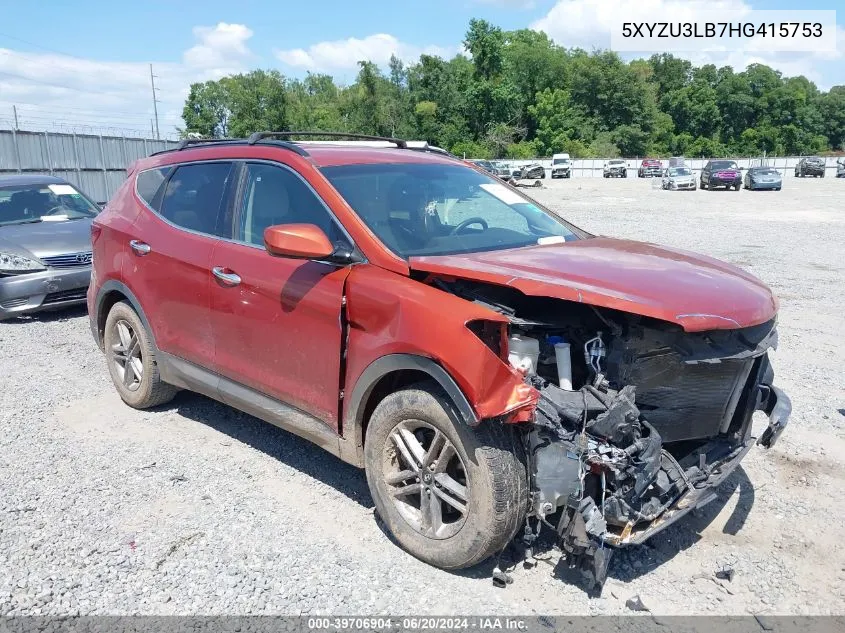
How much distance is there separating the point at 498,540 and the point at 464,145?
76.0m

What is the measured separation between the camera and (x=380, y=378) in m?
3.28

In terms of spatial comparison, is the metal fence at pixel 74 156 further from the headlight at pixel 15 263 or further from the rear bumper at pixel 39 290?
the rear bumper at pixel 39 290

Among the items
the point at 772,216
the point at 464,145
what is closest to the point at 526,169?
the point at 464,145

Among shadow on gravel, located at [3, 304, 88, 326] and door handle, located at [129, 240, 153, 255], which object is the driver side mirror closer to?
door handle, located at [129, 240, 153, 255]

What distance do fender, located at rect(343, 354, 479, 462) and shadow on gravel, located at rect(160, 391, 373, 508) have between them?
2.08ft

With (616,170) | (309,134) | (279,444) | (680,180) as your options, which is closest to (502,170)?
(680,180)

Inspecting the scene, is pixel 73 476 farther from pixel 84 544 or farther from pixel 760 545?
pixel 760 545

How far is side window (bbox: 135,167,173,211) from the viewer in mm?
4996

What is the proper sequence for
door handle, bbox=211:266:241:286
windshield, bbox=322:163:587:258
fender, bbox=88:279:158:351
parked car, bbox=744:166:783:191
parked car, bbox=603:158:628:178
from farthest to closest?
parked car, bbox=603:158:628:178, parked car, bbox=744:166:783:191, fender, bbox=88:279:158:351, door handle, bbox=211:266:241:286, windshield, bbox=322:163:587:258

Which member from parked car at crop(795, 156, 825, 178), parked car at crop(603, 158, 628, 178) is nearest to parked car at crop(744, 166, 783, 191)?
parked car at crop(795, 156, 825, 178)

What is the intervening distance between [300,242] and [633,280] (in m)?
1.55

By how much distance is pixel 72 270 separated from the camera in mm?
8133

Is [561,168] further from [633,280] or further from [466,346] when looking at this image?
[466,346]

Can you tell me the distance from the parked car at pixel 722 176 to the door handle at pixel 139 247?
3908 centimetres
